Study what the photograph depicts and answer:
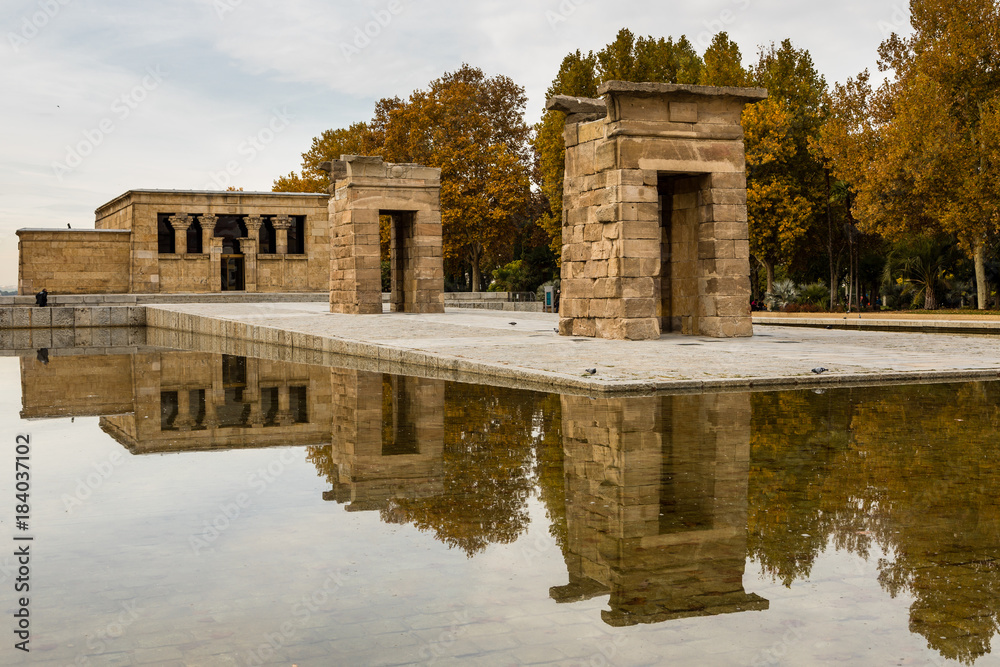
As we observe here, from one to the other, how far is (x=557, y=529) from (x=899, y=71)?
38346 millimetres

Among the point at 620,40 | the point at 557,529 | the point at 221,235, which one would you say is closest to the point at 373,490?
the point at 557,529

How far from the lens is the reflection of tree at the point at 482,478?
4797mm

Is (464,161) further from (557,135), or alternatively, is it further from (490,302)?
(490,302)

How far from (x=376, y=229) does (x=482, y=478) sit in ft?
69.4

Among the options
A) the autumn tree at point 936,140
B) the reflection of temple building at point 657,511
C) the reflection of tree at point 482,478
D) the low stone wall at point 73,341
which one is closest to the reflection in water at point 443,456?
the reflection of tree at point 482,478

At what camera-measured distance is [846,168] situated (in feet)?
121

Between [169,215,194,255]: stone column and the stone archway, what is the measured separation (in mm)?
17189

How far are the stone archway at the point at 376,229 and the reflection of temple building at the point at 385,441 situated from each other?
14.8m

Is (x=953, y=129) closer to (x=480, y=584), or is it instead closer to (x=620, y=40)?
(x=620, y=40)

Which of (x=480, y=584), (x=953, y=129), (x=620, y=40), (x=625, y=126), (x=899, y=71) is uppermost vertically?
(x=620, y=40)

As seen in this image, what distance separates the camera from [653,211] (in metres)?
16.5

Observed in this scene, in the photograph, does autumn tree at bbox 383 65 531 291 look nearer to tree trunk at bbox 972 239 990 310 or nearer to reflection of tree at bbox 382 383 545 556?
tree trunk at bbox 972 239 990 310

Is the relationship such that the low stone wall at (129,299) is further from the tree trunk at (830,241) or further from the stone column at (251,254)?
the tree trunk at (830,241)

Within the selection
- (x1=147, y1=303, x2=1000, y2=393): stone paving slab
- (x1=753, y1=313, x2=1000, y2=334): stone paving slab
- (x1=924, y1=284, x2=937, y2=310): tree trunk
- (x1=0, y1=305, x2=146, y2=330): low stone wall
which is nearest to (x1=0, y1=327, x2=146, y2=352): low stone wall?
(x1=0, y1=305, x2=146, y2=330): low stone wall
